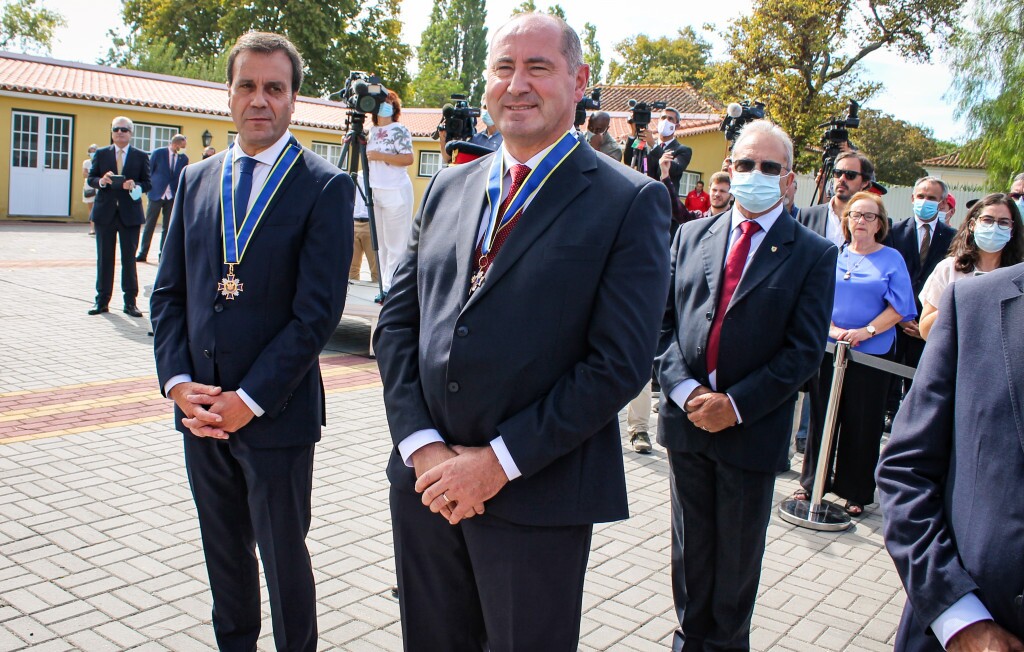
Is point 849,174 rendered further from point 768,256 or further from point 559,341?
point 559,341

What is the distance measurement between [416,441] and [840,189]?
532 cm

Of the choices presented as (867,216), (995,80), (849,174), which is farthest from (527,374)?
(995,80)

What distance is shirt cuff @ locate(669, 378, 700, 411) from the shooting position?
3.45m

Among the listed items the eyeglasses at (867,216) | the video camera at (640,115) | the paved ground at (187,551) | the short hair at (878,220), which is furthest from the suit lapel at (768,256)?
the video camera at (640,115)

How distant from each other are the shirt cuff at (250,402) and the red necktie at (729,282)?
1.74m

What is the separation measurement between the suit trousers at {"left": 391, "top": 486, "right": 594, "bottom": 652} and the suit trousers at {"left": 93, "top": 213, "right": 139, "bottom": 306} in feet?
29.8

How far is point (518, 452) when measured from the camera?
7.18 ft

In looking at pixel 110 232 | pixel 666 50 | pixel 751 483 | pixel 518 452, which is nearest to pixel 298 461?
pixel 518 452

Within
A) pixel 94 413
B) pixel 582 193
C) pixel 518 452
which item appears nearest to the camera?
pixel 518 452

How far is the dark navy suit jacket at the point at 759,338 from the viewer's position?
3.37 metres

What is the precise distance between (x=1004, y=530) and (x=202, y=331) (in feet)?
7.84

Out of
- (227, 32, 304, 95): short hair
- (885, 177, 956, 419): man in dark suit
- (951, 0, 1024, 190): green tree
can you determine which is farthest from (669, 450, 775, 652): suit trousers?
(951, 0, 1024, 190): green tree

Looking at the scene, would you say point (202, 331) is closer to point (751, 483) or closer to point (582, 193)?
point (582, 193)

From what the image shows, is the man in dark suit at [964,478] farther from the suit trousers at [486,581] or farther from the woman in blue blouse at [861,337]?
the woman in blue blouse at [861,337]
